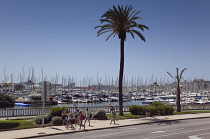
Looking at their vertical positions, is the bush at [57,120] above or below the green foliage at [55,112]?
below

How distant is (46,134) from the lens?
1862 cm

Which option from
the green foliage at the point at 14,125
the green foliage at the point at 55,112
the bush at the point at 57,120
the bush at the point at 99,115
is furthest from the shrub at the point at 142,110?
the green foliage at the point at 14,125

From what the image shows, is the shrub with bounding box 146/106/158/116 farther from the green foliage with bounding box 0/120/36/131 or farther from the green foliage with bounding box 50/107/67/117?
the green foliage with bounding box 0/120/36/131

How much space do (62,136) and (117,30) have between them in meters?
16.3

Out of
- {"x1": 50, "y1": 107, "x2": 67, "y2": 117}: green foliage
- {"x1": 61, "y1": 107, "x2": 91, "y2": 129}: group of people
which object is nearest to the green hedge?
{"x1": 61, "y1": 107, "x2": 91, "y2": 129}: group of people

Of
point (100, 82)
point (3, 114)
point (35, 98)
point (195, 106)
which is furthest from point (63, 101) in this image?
point (3, 114)

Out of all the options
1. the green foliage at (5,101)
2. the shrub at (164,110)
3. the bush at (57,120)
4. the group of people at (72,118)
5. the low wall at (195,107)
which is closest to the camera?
the group of people at (72,118)

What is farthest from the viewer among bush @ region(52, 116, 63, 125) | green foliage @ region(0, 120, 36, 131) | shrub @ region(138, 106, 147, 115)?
shrub @ region(138, 106, 147, 115)

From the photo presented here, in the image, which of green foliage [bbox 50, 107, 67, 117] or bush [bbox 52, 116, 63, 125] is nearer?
bush [bbox 52, 116, 63, 125]

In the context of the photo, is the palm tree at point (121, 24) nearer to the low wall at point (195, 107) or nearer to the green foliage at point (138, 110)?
the green foliage at point (138, 110)

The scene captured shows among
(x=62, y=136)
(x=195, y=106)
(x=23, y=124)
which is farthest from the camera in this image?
(x=195, y=106)

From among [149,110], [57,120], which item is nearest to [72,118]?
[57,120]

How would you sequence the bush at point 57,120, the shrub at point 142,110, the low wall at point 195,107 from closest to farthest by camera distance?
the bush at point 57,120
the shrub at point 142,110
the low wall at point 195,107

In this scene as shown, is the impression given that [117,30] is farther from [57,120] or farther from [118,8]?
[57,120]
